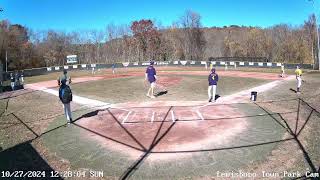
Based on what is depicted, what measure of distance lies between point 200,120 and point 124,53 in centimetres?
8174

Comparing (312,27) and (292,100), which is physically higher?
(312,27)

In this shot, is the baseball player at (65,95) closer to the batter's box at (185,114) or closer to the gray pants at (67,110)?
the gray pants at (67,110)

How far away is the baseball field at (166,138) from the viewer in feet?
34.4

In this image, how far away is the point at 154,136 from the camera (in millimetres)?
13773

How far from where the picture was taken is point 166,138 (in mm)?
13438

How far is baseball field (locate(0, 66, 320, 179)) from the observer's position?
10.5 meters

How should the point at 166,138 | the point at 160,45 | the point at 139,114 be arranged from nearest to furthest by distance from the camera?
the point at 166,138 < the point at 139,114 < the point at 160,45

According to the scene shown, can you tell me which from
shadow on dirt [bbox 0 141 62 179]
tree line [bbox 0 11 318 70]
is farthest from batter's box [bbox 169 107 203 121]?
tree line [bbox 0 11 318 70]

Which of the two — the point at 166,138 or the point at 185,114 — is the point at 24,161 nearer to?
the point at 166,138

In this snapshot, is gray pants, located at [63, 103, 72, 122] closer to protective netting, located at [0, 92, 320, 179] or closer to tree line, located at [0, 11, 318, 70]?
protective netting, located at [0, 92, 320, 179]

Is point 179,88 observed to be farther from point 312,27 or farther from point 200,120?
point 312,27

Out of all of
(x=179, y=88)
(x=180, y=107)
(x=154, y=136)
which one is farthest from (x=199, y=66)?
(x=154, y=136)

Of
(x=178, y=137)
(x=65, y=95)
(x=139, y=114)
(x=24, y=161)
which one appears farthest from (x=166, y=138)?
(x=65, y=95)

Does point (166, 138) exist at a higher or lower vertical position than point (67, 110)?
lower
